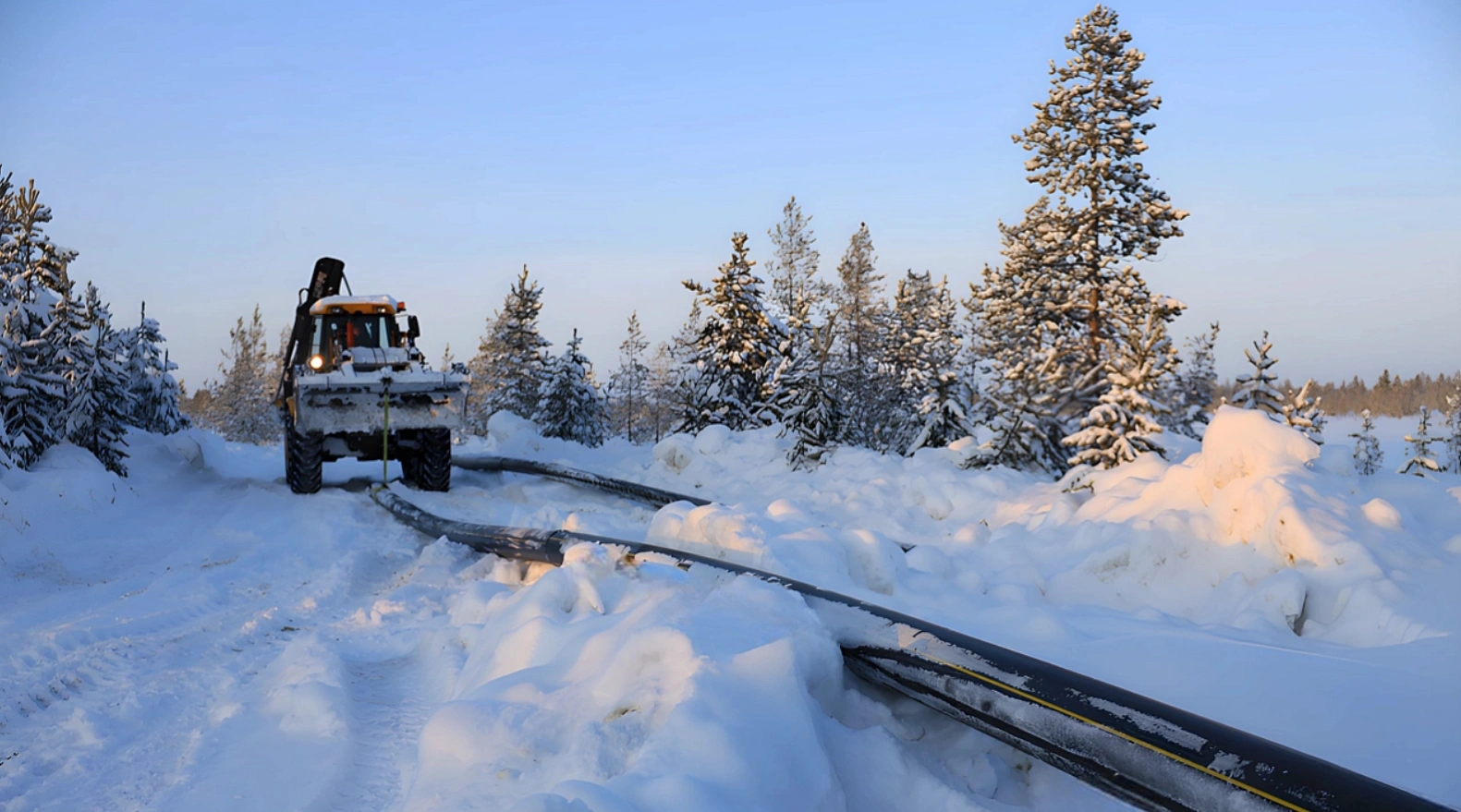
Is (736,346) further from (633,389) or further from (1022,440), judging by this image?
(633,389)

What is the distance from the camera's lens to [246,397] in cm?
5169

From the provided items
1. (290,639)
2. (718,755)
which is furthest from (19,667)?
(718,755)

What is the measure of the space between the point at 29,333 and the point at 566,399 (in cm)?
1481

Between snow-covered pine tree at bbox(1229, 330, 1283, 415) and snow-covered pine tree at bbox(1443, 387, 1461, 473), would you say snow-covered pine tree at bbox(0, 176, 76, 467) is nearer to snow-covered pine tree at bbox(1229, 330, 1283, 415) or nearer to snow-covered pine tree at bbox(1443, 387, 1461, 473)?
snow-covered pine tree at bbox(1229, 330, 1283, 415)

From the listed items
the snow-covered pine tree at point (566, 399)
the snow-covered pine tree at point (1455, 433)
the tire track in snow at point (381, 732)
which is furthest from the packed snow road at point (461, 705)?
the snow-covered pine tree at point (1455, 433)

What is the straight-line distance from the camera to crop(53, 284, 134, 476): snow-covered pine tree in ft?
42.2

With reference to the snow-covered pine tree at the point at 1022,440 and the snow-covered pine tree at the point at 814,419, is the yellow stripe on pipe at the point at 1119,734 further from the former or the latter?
the snow-covered pine tree at the point at 814,419

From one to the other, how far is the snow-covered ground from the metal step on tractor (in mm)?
2934

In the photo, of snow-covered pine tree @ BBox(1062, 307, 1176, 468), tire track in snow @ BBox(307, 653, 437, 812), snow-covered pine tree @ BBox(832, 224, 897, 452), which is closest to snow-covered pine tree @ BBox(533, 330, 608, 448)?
snow-covered pine tree @ BBox(832, 224, 897, 452)

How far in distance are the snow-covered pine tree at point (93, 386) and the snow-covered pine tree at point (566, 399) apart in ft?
41.9

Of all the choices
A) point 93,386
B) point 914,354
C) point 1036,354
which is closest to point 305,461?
point 93,386

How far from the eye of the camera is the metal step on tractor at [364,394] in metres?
11.8

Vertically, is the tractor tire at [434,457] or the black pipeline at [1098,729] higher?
the black pipeline at [1098,729]

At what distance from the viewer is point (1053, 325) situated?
17844mm
